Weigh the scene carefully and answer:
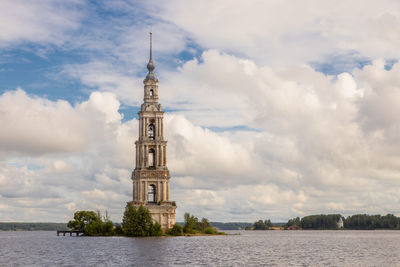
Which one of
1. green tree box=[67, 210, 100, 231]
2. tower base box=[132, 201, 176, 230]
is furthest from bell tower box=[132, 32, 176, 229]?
green tree box=[67, 210, 100, 231]

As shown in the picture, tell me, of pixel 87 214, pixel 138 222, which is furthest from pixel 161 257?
pixel 87 214

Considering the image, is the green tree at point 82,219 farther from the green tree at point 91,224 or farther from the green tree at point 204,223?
the green tree at point 204,223

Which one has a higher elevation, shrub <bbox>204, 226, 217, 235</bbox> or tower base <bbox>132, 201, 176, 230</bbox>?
tower base <bbox>132, 201, 176, 230</bbox>

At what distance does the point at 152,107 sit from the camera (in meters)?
163

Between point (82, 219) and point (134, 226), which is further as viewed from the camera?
point (82, 219)

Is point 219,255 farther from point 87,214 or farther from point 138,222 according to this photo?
point 87,214

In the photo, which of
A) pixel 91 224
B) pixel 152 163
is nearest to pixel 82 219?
pixel 91 224

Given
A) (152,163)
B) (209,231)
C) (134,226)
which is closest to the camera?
(134,226)

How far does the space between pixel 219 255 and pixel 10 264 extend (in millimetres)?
34224

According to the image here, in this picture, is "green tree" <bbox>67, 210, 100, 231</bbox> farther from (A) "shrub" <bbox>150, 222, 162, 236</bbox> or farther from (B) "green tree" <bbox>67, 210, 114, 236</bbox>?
(A) "shrub" <bbox>150, 222, 162, 236</bbox>

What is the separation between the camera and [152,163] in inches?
6353

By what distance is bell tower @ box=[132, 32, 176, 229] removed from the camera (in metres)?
152

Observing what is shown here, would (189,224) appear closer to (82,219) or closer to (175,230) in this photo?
(175,230)

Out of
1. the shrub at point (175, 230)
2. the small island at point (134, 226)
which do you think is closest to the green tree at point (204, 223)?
the small island at point (134, 226)
